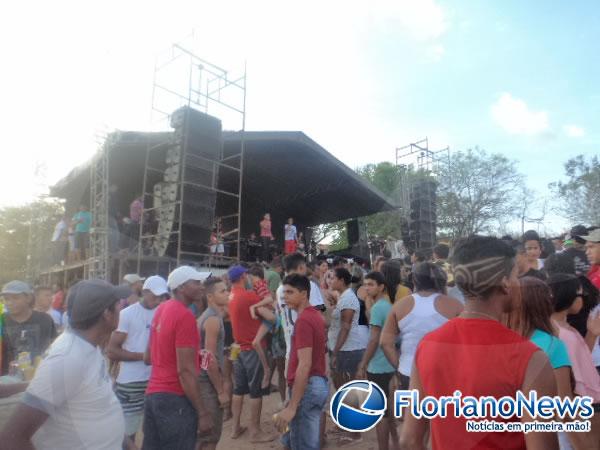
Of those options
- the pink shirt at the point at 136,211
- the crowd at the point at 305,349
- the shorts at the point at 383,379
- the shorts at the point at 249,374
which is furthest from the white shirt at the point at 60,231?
the shorts at the point at 383,379

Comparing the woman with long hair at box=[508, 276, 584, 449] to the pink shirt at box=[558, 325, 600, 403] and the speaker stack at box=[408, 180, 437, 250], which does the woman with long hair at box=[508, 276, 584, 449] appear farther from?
the speaker stack at box=[408, 180, 437, 250]

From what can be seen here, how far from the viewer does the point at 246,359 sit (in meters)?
5.24

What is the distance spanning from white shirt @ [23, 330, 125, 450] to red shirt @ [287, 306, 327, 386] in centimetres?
129

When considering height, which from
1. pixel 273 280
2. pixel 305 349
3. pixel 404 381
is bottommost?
pixel 404 381

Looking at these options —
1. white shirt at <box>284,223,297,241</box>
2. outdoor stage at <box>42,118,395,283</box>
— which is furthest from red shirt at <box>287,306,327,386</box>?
white shirt at <box>284,223,297,241</box>

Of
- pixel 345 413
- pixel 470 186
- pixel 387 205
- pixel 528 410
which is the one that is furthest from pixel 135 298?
pixel 470 186

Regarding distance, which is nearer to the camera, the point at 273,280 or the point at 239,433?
the point at 239,433

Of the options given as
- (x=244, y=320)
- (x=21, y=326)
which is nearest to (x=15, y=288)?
(x=21, y=326)

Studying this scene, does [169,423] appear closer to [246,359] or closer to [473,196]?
[246,359]

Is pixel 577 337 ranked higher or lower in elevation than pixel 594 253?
lower

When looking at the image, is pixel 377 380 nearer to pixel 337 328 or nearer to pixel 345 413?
pixel 337 328

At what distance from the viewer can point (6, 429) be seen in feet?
5.72

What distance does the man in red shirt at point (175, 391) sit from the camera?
3.08 meters

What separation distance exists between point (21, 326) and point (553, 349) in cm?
436
